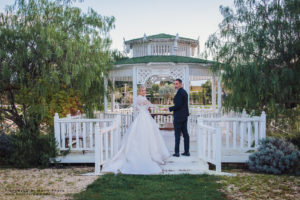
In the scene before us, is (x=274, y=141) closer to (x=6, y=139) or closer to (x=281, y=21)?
(x=281, y=21)

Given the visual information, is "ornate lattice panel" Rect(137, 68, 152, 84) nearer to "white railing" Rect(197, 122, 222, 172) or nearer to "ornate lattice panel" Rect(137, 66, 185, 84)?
"ornate lattice panel" Rect(137, 66, 185, 84)

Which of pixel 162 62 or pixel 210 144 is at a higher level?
pixel 162 62

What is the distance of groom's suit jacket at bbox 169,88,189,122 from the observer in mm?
6445

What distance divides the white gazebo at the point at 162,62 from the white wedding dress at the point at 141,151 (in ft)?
9.51

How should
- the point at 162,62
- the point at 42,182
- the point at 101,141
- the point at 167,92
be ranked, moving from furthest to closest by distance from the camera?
the point at 167,92
the point at 162,62
the point at 101,141
the point at 42,182

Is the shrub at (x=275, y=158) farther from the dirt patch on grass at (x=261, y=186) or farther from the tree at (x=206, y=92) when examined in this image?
the tree at (x=206, y=92)

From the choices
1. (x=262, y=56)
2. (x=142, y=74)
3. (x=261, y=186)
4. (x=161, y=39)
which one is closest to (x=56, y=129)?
(x=142, y=74)

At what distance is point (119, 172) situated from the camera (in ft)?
19.7

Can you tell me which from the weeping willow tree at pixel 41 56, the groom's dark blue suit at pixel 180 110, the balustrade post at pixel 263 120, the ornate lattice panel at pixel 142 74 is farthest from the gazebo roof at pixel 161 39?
the balustrade post at pixel 263 120

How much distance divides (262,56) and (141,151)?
4.27 metres

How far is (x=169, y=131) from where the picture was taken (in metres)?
11.4

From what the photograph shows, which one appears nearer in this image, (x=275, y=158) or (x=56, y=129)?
(x=275, y=158)

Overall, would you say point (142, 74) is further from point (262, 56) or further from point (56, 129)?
point (262, 56)

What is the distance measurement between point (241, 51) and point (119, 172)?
4.53 meters
